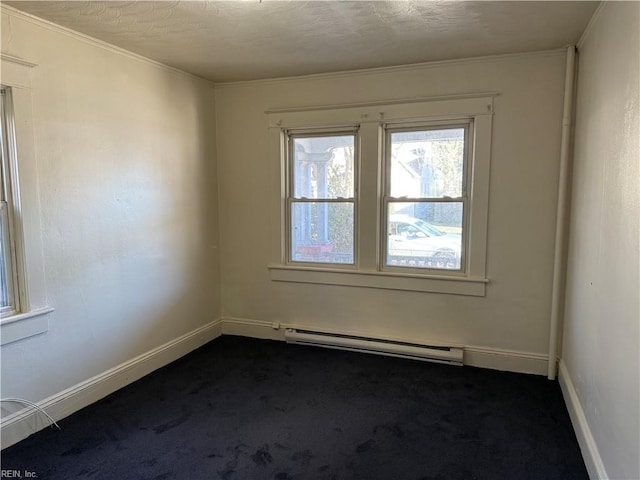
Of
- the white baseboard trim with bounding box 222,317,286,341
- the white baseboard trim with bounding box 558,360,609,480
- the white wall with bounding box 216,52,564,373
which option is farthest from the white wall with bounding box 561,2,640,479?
the white baseboard trim with bounding box 222,317,286,341

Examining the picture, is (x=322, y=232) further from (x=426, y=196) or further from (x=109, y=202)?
(x=109, y=202)

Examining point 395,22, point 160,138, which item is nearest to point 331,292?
point 160,138

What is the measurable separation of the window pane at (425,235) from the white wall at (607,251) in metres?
0.90

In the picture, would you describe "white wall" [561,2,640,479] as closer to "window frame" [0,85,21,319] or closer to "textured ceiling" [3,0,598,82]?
"textured ceiling" [3,0,598,82]

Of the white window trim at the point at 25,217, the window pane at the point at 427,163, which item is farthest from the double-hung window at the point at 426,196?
the white window trim at the point at 25,217

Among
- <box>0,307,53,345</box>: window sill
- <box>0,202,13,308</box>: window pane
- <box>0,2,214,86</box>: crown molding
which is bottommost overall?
<box>0,307,53,345</box>: window sill

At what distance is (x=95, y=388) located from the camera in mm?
2953

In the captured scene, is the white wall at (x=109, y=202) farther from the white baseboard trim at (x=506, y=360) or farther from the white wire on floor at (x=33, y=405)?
the white baseboard trim at (x=506, y=360)

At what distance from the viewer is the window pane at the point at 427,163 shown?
3494 millimetres

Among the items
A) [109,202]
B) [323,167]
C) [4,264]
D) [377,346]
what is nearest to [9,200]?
[4,264]

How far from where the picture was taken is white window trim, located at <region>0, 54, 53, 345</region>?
2406mm

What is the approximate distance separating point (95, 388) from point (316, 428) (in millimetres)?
1604

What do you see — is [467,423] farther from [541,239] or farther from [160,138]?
[160,138]

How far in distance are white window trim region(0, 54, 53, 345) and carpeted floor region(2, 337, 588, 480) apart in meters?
0.70
